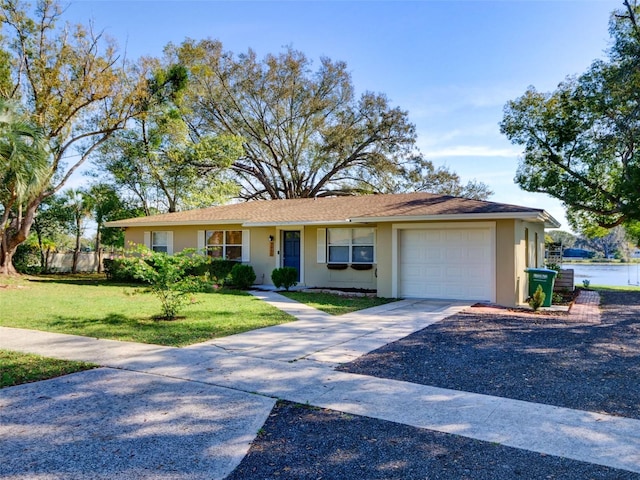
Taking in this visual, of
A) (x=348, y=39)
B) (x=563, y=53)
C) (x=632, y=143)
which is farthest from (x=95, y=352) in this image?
(x=632, y=143)

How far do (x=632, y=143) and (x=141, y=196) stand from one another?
25.2 meters

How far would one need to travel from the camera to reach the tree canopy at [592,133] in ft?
57.3

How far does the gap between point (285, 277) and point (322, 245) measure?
6.06 ft

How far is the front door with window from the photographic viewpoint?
16859 millimetres

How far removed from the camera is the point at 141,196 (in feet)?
90.5

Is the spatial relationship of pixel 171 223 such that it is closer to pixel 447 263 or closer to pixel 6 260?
pixel 6 260

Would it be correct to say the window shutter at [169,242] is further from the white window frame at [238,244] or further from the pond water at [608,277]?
the pond water at [608,277]

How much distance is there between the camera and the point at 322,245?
16.1 meters

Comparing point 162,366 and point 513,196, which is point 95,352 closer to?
point 162,366

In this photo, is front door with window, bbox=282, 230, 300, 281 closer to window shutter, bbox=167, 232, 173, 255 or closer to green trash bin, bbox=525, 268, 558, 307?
window shutter, bbox=167, 232, 173, 255

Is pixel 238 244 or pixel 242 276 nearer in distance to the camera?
pixel 242 276

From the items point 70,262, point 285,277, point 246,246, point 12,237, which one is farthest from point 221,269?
point 70,262

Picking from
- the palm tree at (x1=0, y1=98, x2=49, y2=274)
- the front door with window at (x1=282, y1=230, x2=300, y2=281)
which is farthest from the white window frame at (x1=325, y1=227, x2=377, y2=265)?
the palm tree at (x1=0, y1=98, x2=49, y2=274)

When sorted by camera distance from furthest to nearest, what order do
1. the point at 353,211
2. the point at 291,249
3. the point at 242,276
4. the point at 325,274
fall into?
1. the point at 291,249
2. the point at 325,274
3. the point at 353,211
4. the point at 242,276
